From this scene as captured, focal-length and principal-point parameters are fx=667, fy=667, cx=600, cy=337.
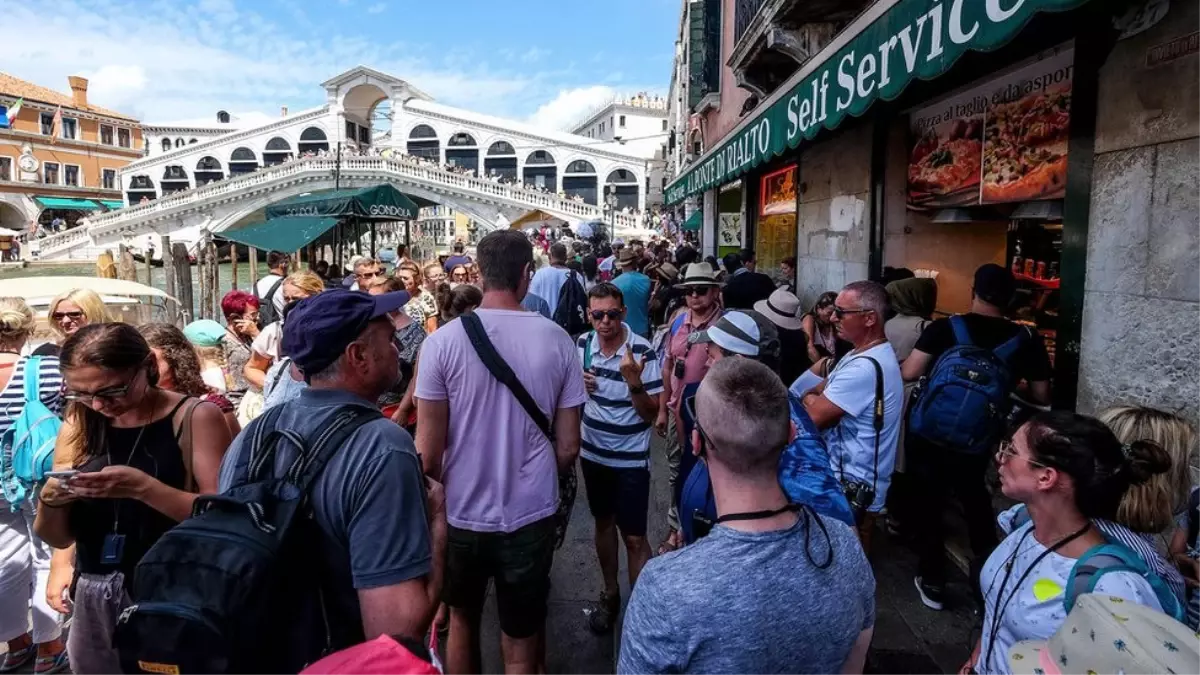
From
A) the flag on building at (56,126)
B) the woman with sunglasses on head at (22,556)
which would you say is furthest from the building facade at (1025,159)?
the flag on building at (56,126)

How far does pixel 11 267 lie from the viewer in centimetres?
3362

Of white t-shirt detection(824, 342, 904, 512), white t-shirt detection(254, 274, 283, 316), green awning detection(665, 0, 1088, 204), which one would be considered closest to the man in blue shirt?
green awning detection(665, 0, 1088, 204)

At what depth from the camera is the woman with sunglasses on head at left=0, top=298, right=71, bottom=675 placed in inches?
114

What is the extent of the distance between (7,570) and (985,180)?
20.2 ft

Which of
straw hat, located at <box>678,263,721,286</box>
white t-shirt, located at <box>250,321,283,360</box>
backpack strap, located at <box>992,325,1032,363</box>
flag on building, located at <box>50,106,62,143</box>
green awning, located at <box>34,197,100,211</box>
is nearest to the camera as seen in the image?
backpack strap, located at <box>992,325,1032,363</box>

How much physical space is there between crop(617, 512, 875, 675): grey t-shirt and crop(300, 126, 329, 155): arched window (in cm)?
5555

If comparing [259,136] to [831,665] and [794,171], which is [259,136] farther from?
[831,665]

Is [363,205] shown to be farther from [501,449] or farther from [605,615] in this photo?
[501,449]

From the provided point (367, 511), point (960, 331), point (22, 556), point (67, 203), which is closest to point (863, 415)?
point (960, 331)

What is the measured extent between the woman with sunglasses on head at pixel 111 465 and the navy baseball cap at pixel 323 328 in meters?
0.75

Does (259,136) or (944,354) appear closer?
(944,354)

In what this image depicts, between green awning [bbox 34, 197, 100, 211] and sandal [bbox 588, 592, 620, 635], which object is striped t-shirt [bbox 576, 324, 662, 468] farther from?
green awning [bbox 34, 197, 100, 211]

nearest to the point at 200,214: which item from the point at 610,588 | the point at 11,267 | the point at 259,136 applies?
the point at 11,267

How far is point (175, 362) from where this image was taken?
277cm
